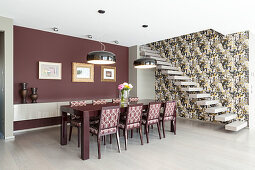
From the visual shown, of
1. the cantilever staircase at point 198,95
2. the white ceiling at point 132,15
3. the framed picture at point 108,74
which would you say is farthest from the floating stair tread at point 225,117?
the framed picture at point 108,74

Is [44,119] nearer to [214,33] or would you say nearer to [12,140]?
[12,140]

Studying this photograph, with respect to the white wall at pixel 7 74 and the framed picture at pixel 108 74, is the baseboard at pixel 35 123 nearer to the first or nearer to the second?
the white wall at pixel 7 74

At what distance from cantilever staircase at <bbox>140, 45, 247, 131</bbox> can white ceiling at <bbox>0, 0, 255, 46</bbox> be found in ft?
4.69

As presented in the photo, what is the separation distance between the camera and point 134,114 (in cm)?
349

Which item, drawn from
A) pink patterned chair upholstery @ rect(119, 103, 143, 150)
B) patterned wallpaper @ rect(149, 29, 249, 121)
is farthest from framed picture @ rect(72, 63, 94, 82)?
patterned wallpaper @ rect(149, 29, 249, 121)

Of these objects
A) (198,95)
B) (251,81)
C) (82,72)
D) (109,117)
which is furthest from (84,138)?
(251,81)

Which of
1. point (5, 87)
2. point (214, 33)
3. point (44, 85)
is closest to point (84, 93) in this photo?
point (44, 85)

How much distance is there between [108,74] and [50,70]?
6.87 feet

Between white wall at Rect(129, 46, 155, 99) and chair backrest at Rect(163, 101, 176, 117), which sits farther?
white wall at Rect(129, 46, 155, 99)

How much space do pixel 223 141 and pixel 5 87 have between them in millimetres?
4993

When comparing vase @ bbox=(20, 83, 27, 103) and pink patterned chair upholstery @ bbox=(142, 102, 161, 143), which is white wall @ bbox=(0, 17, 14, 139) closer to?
vase @ bbox=(20, 83, 27, 103)

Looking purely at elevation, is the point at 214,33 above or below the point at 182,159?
above

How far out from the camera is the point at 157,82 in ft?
24.0

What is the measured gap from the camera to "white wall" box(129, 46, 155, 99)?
6.76 meters
